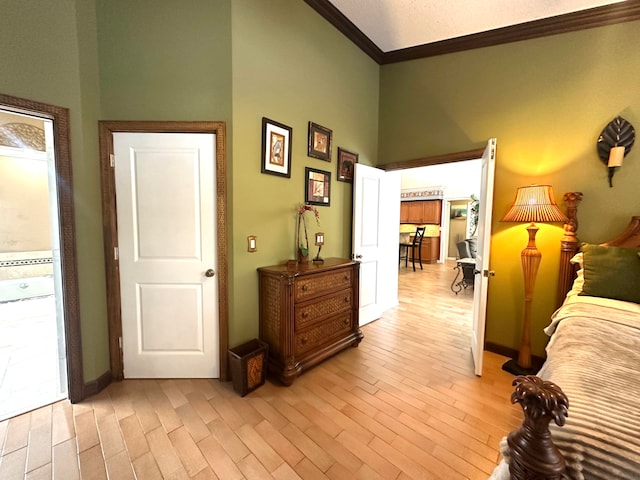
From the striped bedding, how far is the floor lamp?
0.69 meters

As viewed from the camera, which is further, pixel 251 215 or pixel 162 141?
pixel 251 215

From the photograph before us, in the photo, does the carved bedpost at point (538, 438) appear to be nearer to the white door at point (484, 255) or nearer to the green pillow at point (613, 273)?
the white door at point (484, 255)

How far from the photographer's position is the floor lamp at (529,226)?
2.15 m

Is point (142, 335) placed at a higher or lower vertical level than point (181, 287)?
lower

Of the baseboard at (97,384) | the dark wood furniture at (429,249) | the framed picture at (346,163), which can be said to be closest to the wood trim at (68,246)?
the baseboard at (97,384)

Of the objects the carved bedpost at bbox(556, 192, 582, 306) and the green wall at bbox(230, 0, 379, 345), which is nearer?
the green wall at bbox(230, 0, 379, 345)

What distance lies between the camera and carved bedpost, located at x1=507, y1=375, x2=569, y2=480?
0.64m

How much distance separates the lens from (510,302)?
2.63 m

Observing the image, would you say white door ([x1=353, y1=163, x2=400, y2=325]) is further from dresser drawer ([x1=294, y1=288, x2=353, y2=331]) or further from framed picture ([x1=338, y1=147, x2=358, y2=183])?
dresser drawer ([x1=294, y1=288, x2=353, y2=331])

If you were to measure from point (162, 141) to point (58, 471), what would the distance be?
6.79 ft

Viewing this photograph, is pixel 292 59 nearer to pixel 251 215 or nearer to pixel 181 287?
pixel 251 215

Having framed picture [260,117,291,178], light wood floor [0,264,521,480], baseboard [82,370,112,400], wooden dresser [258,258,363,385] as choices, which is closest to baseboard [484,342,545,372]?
light wood floor [0,264,521,480]

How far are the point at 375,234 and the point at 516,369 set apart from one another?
1.93 meters

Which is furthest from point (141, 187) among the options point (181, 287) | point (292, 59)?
point (292, 59)
